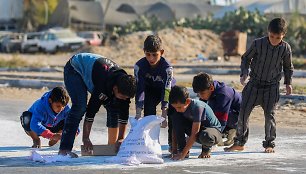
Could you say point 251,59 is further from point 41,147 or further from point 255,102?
point 41,147

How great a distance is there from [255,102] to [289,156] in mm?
785

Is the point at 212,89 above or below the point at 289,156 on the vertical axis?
above

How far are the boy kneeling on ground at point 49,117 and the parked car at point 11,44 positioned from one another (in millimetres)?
36962

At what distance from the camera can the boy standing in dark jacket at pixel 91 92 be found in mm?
7703

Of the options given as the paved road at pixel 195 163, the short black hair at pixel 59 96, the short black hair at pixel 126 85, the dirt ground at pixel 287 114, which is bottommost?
the dirt ground at pixel 287 114

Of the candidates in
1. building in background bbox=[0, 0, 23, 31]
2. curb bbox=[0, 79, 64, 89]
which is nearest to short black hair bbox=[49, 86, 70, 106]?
curb bbox=[0, 79, 64, 89]

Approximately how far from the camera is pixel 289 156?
815 centimetres

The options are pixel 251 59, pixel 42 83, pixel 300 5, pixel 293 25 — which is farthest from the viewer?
pixel 300 5

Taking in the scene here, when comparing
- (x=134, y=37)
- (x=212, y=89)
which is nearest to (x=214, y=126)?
(x=212, y=89)

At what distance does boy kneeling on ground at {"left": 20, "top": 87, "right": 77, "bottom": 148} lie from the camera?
856 cm

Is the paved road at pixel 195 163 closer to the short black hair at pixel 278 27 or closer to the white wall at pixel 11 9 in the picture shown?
the short black hair at pixel 278 27

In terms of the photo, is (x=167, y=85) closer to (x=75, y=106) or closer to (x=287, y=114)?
(x=75, y=106)

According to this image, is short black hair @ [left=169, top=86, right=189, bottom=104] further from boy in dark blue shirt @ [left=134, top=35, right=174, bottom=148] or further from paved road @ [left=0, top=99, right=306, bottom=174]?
paved road @ [left=0, top=99, right=306, bottom=174]

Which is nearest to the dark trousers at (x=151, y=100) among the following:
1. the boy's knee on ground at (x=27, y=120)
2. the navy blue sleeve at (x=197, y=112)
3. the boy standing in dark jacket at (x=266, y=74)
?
the navy blue sleeve at (x=197, y=112)
